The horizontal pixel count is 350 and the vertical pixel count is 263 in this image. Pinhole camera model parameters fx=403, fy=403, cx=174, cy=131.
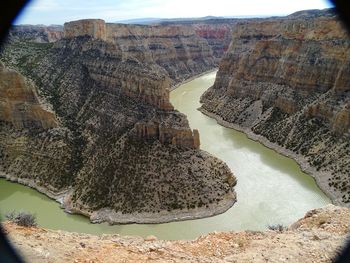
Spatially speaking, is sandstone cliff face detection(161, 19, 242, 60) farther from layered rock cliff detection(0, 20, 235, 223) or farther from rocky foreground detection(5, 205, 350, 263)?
rocky foreground detection(5, 205, 350, 263)

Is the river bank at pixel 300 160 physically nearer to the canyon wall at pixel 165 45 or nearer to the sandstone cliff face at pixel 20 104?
the sandstone cliff face at pixel 20 104

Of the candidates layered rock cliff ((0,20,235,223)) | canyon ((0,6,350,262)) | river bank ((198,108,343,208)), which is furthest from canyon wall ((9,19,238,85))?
layered rock cliff ((0,20,235,223))

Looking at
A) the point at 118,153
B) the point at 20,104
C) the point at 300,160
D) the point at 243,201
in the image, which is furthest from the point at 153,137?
the point at 300,160

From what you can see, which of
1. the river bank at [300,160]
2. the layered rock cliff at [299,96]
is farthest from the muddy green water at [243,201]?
the layered rock cliff at [299,96]

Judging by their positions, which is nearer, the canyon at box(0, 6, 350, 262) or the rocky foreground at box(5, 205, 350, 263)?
the rocky foreground at box(5, 205, 350, 263)

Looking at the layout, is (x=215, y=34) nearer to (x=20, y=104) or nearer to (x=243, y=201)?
(x=20, y=104)

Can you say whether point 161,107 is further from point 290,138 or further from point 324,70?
point 324,70

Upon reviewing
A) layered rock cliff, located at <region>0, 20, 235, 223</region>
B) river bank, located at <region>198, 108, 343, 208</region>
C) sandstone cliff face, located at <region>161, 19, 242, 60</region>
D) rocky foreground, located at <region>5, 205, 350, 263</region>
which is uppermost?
rocky foreground, located at <region>5, 205, 350, 263</region>
